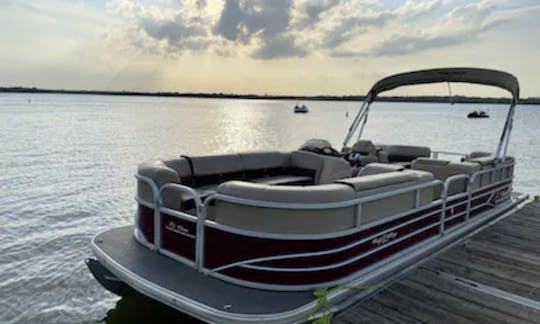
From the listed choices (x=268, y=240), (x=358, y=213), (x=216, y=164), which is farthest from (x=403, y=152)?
(x=268, y=240)

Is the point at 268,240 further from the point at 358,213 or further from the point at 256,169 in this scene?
the point at 256,169

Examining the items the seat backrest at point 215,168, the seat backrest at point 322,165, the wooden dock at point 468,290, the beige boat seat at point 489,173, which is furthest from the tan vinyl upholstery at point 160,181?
the beige boat seat at point 489,173

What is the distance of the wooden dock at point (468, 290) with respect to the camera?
11.1ft

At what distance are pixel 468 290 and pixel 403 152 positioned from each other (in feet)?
17.2

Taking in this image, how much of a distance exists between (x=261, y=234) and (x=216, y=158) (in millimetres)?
2488

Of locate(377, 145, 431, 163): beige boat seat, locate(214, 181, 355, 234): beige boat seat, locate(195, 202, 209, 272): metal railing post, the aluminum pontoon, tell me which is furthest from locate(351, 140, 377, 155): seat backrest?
locate(195, 202, 209, 272): metal railing post

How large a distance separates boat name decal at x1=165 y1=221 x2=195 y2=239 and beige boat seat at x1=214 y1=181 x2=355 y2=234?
559 mm

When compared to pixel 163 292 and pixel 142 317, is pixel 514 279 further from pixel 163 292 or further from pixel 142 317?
pixel 142 317

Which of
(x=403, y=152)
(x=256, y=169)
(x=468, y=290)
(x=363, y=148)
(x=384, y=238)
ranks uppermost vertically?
(x=363, y=148)

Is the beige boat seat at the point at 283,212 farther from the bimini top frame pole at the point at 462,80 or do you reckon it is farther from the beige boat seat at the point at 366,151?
the beige boat seat at the point at 366,151

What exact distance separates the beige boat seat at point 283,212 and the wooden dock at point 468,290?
777 millimetres

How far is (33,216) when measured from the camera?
9.34 meters

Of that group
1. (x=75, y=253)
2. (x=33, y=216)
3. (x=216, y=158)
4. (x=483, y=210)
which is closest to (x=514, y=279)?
(x=483, y=210)

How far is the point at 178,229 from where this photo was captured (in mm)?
3924
